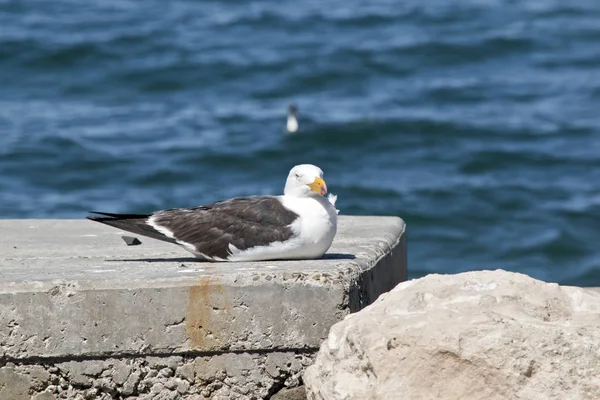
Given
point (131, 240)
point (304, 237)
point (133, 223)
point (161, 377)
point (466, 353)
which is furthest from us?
point (131, 240)

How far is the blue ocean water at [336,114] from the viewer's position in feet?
42.3

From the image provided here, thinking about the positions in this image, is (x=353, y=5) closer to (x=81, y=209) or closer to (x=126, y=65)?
(x=126, y=65)

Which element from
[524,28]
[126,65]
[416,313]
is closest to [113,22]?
[126,65]

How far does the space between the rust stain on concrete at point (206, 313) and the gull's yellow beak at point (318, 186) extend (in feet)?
2.12

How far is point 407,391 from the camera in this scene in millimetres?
3779

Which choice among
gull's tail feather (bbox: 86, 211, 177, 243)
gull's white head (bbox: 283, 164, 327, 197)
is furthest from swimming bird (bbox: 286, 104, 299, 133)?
gull's white head (bbox: 283, 164, 327, 197)

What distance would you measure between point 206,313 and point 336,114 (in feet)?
39.0

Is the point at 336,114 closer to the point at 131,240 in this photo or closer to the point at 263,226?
the point at 131,240

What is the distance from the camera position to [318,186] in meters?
4.91

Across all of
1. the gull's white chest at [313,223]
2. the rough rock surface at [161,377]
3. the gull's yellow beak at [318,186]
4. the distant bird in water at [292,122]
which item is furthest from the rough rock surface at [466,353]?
the distant bird in water at [292,122]

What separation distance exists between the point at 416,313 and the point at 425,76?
1404 centimetres

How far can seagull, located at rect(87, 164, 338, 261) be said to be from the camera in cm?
485

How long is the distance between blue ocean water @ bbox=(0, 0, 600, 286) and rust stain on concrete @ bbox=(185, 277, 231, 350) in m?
6.14

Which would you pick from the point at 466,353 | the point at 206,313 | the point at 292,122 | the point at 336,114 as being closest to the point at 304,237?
the point at 206,313
